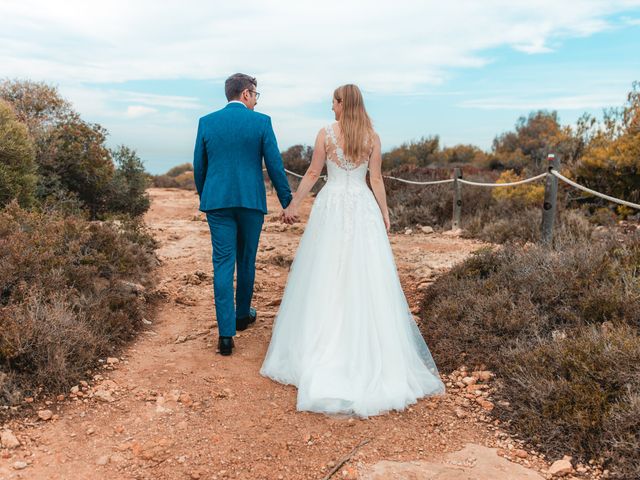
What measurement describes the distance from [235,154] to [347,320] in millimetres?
1656

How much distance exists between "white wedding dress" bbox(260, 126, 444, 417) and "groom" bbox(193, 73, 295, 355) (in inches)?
21.0

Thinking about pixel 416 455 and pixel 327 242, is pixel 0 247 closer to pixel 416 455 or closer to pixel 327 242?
pixel 327 242

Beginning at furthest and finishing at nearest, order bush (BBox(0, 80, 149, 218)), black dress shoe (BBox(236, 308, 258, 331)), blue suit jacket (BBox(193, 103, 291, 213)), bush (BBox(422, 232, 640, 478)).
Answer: bush (BBox(0, 80, 149, 218)) → black dress shoe (BBox(236, 308, 258, 331)) → blue suit jacket (BBox(193, 103, 291, 213)) → bush (BBox(422, 232, 640, 478))

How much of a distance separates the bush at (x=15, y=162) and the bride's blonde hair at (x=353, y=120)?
5.16m

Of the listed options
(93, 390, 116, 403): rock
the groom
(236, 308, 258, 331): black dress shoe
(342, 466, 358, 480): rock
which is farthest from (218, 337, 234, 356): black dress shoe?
(342, 466, 358, 480): rock

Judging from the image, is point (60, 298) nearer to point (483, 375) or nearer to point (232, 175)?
point (232, 175)

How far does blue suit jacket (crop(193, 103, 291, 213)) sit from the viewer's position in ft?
15.0

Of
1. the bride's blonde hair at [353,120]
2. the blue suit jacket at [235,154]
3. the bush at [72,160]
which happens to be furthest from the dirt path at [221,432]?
the bush at [72,160]

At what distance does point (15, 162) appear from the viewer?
7.64 m

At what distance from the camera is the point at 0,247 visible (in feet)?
15.8

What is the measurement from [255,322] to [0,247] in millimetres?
2361

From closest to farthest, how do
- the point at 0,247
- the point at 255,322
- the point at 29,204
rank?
the point at 0,247
the point at 255,322
the point at 29,204

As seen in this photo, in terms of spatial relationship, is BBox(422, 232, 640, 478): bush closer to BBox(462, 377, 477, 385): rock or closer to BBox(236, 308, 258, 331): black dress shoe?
BBox(462, 377, 477, 385): rock

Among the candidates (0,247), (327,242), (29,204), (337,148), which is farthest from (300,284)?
(29,204)
